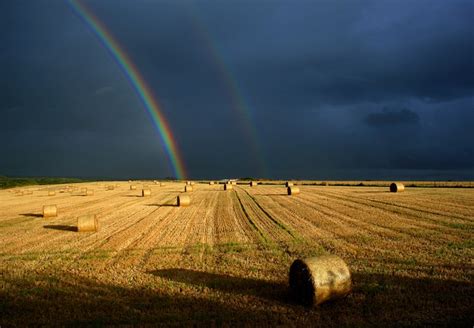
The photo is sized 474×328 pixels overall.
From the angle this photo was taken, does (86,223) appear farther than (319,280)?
Yes

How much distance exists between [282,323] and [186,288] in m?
2.66

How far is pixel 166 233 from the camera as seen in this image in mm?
15109

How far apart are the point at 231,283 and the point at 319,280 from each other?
2222 millimetres

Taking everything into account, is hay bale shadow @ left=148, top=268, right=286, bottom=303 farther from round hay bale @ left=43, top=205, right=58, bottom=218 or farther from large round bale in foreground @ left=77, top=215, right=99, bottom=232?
round hay bale @ left=43, top=205, right=58, bottom=218

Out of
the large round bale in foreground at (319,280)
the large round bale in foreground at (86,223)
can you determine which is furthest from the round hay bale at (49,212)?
the large round bale in foreground at (319,280)

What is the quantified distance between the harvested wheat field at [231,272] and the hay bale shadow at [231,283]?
0.02m

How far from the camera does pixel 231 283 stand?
28.2 feet

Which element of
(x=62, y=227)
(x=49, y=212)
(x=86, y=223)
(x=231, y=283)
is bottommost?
(x=231, y=283)

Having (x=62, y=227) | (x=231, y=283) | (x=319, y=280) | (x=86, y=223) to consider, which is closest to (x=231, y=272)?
(x=231, y=283)

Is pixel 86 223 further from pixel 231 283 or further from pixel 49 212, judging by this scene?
pixel 231 283

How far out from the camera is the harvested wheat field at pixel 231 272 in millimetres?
6867

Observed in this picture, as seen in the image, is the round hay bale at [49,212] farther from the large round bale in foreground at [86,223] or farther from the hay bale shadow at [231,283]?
the hay bale shadow at [231,283]

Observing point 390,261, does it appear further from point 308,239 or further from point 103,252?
point 103,252

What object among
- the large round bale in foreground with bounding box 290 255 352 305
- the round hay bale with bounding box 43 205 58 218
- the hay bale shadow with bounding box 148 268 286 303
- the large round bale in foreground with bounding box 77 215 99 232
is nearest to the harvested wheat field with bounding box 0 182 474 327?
the hay bale shadow with bounding box 148 268 286 303
